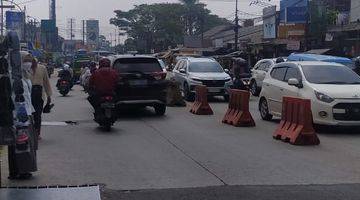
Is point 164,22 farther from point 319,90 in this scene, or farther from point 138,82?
point 319,90

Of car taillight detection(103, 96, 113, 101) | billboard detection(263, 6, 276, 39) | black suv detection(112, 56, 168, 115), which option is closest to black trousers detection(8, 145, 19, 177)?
car taillight detection(103, 96, 113, 101)

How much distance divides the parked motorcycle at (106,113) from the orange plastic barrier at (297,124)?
3882 millimetres

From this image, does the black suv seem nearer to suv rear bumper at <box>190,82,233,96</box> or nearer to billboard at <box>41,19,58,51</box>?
suv rear bumper at <box>190,82,233,96</box>

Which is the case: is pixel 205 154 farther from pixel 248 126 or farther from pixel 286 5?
pixel 286 5

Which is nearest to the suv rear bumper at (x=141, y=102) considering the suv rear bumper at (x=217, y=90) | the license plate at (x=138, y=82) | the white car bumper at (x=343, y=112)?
the license plate at (x=138, y=82)

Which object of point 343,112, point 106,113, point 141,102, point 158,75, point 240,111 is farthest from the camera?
point 158,75

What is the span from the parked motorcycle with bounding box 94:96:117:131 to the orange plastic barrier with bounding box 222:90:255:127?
10.0 ft

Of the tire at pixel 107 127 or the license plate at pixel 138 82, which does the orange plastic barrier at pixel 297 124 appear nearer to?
the tire at pixel 107 127

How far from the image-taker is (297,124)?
1227 cm

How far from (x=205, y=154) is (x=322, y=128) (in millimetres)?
4870

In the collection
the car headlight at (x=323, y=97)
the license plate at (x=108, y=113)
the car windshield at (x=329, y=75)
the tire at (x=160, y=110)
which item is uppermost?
the car windshield at (x=329, y=75)

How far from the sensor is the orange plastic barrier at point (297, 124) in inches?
471

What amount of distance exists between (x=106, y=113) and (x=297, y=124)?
451 cm

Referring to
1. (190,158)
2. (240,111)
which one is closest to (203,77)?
(240,111)
